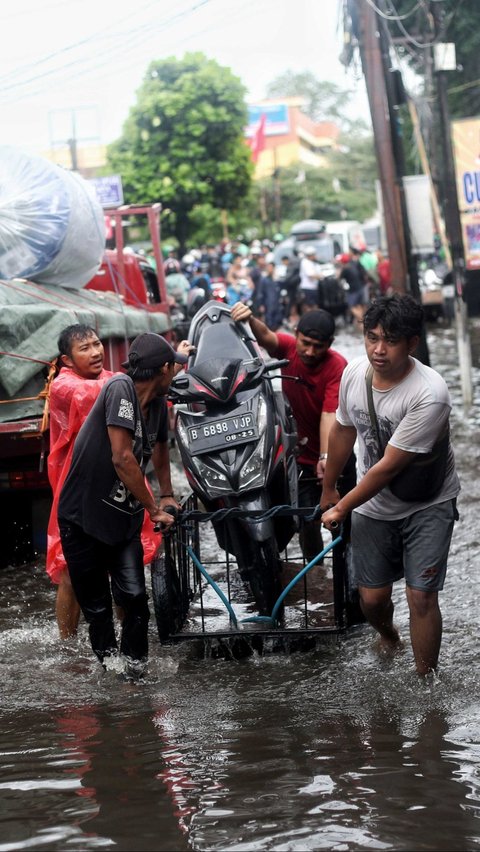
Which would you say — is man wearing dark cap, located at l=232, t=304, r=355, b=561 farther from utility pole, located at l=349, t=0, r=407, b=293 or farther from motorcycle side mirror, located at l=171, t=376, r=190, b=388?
utility pole, located at l=349, t=0, r=407, b=293

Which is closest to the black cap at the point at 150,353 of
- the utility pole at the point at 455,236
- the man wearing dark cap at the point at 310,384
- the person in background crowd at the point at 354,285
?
the man wearing dark cap at the point at 310,384

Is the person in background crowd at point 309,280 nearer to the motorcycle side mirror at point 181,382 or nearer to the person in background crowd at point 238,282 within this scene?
the person in background crowd at point 238,282

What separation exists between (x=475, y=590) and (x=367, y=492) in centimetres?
247

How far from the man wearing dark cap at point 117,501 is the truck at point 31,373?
1746 millimetres

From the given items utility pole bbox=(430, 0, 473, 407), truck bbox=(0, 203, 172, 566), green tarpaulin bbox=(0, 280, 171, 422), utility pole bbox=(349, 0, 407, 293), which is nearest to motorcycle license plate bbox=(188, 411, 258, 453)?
truck bbox=(0, 203, 172, 566)

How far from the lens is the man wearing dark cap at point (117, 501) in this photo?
5137 millimetres

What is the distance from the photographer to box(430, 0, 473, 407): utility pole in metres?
14.4

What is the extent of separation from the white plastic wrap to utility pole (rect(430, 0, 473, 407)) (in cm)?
637

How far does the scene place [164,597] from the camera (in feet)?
18.0

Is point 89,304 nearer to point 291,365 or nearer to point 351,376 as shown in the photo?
point 291,365

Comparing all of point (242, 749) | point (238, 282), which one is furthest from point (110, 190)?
point (242, 749)

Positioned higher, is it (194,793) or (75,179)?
(75,179)

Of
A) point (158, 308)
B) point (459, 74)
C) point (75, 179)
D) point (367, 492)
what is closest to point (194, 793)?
point (367, 492)

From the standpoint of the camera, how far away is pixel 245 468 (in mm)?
5711
